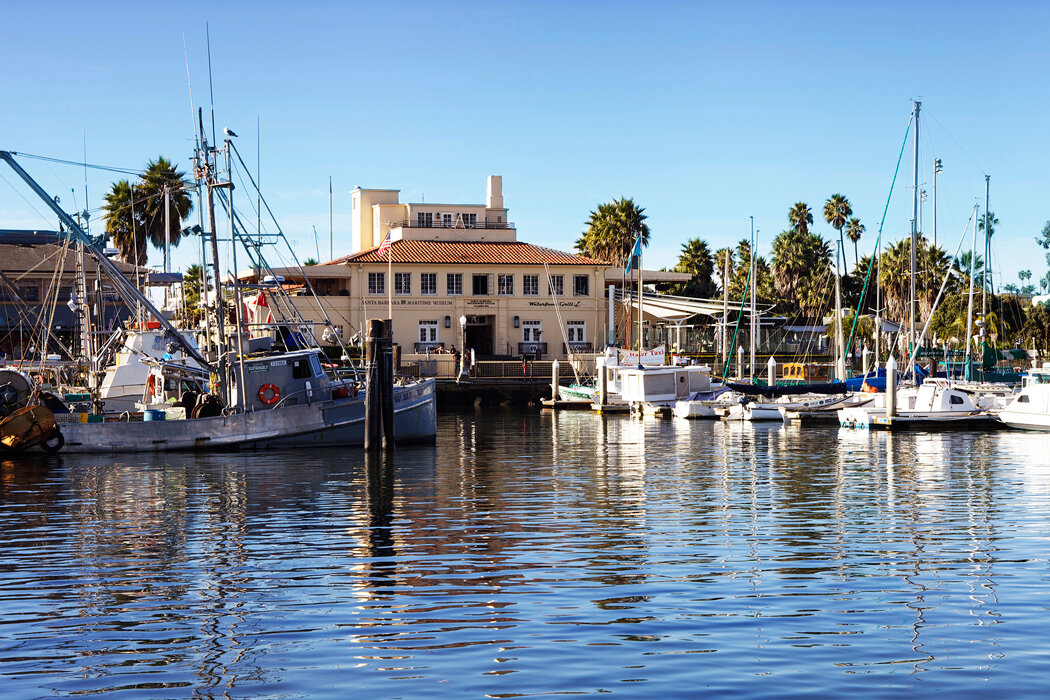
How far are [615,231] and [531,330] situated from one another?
60.7ft

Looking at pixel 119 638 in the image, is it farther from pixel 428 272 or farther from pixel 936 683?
pixel 428 272

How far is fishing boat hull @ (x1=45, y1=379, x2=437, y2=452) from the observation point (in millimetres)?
36219

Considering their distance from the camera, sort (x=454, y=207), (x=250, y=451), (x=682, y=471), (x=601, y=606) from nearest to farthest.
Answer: (x=601, y=606) → (x=682, y=471) → (x=250, y=451) → (x=454, y=207)

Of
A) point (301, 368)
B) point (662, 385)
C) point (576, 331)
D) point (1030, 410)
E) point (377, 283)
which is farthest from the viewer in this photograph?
point (576, 331)

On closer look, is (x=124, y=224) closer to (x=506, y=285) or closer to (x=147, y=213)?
(x=147, y=213)

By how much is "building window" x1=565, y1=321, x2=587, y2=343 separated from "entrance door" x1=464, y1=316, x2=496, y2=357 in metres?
5.11

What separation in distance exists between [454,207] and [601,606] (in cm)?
7072

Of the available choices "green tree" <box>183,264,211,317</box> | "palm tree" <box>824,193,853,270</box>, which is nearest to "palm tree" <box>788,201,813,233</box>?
"palm tree" <box>824,193,853,270</box>

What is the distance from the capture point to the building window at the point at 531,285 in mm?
78750

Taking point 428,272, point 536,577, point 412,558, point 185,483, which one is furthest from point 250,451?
point 428,272

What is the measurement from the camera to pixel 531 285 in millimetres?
78938

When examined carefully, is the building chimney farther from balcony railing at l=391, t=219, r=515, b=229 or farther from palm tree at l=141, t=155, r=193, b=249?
palm tree at l=141, t=155, r=193, b=249

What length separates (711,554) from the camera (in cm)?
1825

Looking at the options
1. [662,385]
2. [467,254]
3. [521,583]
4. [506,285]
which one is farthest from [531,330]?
[521,583]
